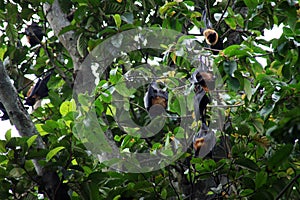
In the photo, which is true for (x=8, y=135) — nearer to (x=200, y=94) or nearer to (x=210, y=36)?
(x=200, y=94)

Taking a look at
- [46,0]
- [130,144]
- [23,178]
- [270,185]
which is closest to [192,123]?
[130,144]

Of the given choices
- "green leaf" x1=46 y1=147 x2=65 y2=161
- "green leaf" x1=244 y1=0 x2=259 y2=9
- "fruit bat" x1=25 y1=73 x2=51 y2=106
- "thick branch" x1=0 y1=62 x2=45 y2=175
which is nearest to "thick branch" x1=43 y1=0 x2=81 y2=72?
"fruit bat" x1=25 y1=73 x2=51 y2=106

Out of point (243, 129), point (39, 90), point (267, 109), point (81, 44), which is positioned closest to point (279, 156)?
point (267, 109)

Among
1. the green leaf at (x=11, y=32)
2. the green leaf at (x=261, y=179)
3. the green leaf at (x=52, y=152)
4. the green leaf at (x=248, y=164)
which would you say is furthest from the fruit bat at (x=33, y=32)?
the green leaf at (x=261, y=179)

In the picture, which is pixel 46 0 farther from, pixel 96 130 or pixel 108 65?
pixel 96 130

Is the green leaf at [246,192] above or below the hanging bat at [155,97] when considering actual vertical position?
below

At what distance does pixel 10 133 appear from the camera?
2.14 m

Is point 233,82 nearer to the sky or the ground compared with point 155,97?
nearer to the sky

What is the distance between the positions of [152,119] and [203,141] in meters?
0.54

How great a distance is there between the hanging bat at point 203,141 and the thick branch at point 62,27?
930 millimetres

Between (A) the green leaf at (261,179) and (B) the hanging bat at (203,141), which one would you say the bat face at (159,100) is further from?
(A) the green leaf at (261,179)

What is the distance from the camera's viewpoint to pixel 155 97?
272cm

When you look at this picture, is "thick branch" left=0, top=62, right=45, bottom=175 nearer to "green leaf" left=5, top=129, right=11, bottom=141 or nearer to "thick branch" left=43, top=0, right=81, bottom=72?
"green leaf" left=5, top=129, right=11, bottom=141

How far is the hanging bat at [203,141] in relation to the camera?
238cm
